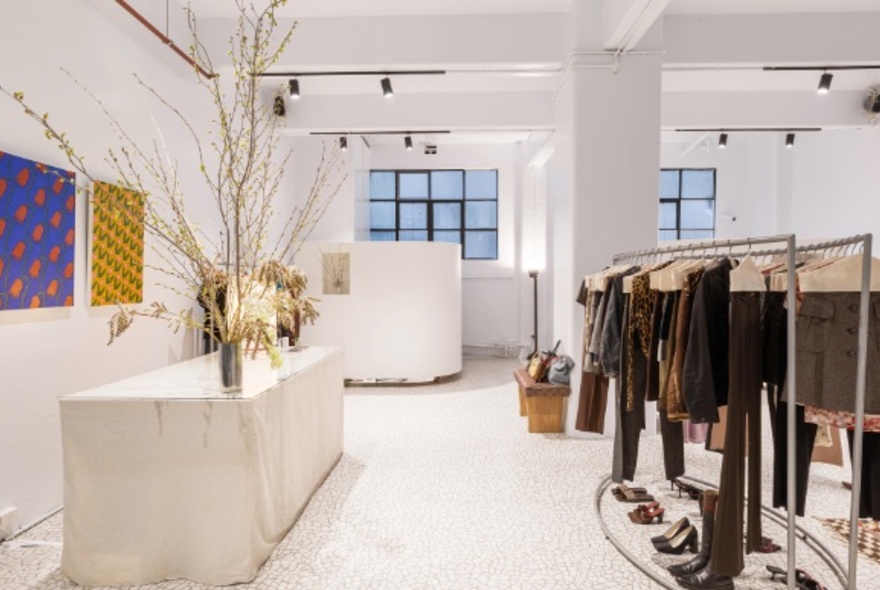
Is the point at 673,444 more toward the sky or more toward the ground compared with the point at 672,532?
more toward the sky

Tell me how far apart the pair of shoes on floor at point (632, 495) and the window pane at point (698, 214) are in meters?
8.83

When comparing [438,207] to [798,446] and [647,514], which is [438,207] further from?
[798,446]

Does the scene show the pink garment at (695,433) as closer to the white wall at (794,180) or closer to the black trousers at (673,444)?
the black trousers at (673,444)

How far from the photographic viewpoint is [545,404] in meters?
5.20

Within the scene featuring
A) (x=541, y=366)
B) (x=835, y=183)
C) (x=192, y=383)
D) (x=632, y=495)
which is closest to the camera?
(x=192, y=383)

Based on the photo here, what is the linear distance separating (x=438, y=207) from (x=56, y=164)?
26.9ft

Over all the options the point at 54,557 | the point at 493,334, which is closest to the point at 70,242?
the point at 54,557

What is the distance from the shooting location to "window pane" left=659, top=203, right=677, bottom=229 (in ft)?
37.0

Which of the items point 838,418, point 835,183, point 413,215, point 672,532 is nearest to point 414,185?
point 413,215

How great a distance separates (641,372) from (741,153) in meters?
9.49

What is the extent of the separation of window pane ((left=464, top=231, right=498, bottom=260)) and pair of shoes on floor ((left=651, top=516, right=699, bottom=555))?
327 inches

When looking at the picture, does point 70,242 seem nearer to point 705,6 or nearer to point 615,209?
point 615,209

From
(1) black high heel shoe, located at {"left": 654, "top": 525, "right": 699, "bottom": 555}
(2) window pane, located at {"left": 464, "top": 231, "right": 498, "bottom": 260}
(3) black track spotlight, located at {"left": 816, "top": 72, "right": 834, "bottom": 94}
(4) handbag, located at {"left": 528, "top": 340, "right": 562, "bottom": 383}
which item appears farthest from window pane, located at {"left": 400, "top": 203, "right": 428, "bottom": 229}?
(1) black high heel shoe, located at {"left": 654, "top": 525, "right": 699, "bottom": 555}

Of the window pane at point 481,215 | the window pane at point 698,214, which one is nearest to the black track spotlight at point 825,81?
the window pane at point 698,214
